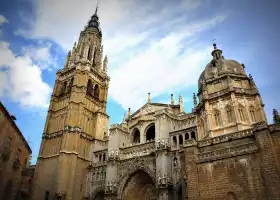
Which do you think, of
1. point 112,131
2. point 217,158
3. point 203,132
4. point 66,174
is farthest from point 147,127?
point 217,158

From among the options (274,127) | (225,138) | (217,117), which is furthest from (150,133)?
(274,127)

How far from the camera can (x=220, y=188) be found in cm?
1405

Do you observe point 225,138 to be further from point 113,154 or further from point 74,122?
point 74,122

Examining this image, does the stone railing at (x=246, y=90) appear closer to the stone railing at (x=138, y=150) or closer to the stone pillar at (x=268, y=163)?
the stone pillar at (x=268, y=163)

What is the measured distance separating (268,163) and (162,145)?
544 inches

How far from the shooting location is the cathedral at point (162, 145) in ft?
46.3

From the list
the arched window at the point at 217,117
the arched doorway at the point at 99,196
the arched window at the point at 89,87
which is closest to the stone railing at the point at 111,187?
the arched doorway at the point at 99,196

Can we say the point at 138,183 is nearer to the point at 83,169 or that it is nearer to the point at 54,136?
the point at 83,169

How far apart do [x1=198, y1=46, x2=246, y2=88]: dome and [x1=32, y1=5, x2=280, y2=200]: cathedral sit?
0.11 m

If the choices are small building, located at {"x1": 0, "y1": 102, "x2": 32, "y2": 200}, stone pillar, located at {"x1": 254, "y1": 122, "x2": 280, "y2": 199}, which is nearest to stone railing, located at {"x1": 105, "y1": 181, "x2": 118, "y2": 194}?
small building, located at {"x1": 0, "y1": 102, "x2": 32, "y2": 200}

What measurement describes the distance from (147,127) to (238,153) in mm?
18533

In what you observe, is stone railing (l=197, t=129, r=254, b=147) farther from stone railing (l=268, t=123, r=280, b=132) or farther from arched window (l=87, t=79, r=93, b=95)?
Result: arched window (l=87, t=79, r=93, b=95)

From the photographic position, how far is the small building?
18.6 m

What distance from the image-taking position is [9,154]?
19828mm
